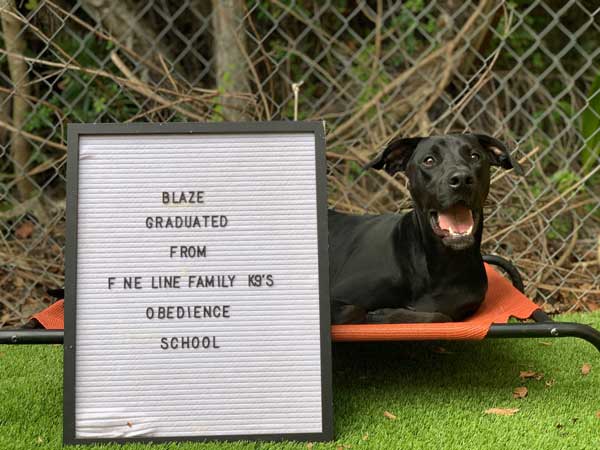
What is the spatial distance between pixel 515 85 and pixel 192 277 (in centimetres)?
279

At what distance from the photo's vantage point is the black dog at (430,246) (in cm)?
243

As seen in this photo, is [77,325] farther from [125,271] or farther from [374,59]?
[374,59]

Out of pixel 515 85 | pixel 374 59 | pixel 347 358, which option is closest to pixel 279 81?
pixel 374 59

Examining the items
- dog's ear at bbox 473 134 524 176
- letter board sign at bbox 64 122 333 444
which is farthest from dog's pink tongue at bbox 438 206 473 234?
letter board sign at bbox 64 122 333 444

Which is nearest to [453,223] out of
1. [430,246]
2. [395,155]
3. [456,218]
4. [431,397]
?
[456,218]

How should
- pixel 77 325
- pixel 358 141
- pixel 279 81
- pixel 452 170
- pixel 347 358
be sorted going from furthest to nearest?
1. pixel 279 81
2. pixel 358 141
3. pixel 347 358
4. pixel 452 170
5. pixel 77 325

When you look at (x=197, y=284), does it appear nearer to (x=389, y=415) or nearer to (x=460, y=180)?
(x=389, y=415)

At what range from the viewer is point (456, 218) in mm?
2473

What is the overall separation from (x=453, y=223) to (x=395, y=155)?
0.32 metres

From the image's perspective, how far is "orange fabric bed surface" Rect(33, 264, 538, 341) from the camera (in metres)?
2.21

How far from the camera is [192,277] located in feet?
7.01

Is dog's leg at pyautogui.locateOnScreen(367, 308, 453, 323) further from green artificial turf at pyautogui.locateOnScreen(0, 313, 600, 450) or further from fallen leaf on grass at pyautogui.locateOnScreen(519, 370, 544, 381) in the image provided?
fallen leaf on grass at pyautogui.locateOnScreen(519, 370, 544, 381)

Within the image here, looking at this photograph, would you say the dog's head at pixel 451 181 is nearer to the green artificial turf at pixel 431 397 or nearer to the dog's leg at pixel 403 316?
the dog's leg at pixel 403 316

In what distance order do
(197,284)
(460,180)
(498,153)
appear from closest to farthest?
(197,284), (460,180), (498,153)
